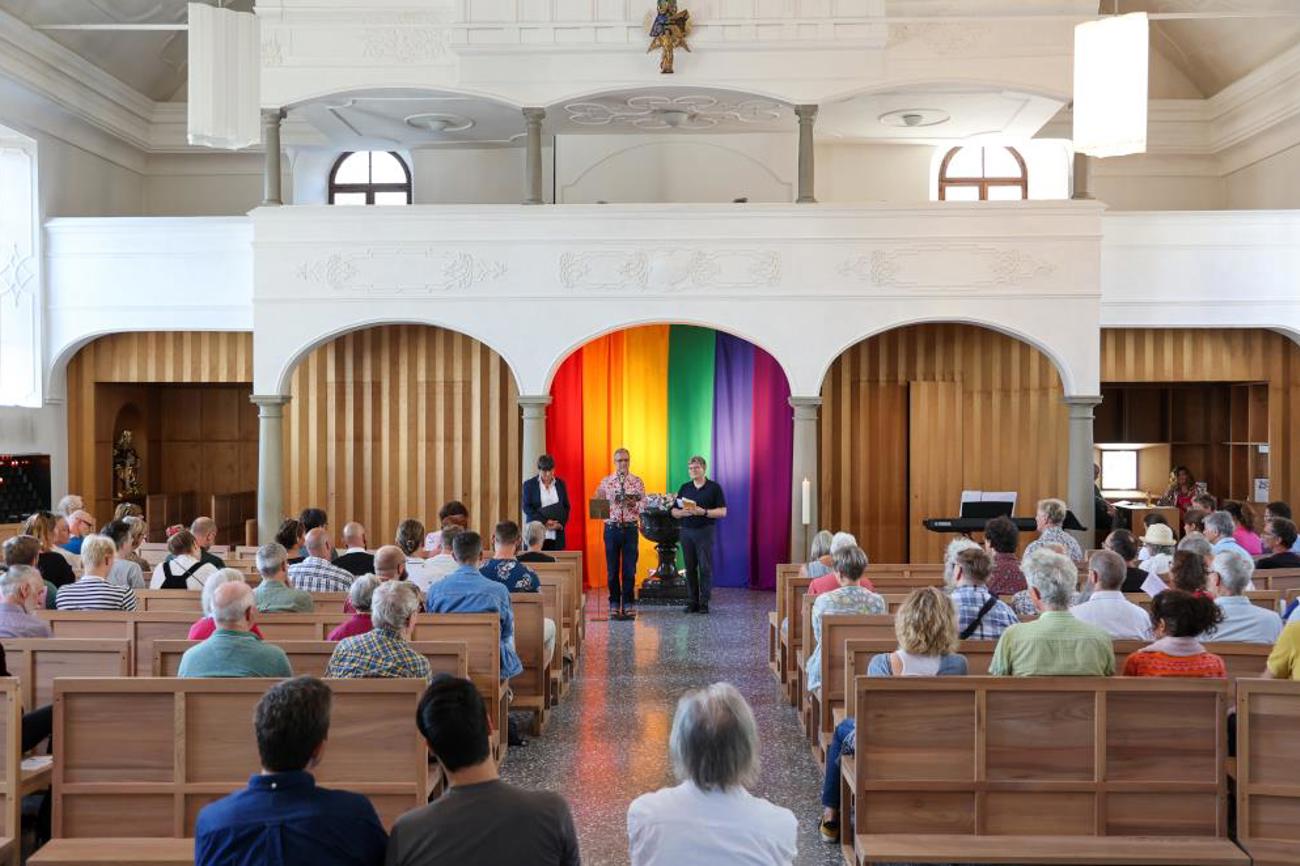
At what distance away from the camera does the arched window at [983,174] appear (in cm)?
1361

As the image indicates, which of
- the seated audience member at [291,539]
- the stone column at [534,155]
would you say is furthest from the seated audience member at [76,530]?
the stone column at [534,155]

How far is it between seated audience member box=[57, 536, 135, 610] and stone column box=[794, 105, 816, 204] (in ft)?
22.6

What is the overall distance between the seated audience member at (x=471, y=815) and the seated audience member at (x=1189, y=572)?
12.2ft

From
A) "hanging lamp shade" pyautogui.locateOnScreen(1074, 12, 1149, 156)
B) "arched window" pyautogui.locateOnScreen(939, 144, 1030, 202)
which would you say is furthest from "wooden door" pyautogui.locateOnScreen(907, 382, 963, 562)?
"hanging lamp shade" pyautogui.locateOnScreen(1074, 12, 1149, 156)

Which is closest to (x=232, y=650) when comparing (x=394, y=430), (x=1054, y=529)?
(x=1054, y=529)

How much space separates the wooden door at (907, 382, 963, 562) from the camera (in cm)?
1271

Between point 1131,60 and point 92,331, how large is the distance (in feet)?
31.5

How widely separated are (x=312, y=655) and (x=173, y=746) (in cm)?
81

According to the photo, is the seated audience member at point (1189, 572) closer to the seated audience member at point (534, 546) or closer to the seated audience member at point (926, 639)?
the seated audience member at point (926, 639)

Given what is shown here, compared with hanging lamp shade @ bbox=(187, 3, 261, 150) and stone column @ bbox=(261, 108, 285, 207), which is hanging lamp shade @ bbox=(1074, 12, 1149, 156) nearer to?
hanging lamp shade @ bbox=(187, 3, 261, 150)

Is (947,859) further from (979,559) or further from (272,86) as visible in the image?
(272,86)

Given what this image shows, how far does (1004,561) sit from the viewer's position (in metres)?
6.52

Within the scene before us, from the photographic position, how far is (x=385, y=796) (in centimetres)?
416

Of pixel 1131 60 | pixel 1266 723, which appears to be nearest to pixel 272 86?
pixel 1131 60
